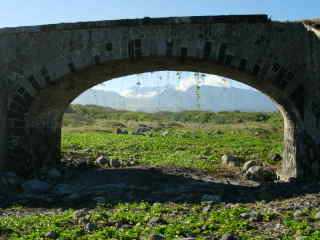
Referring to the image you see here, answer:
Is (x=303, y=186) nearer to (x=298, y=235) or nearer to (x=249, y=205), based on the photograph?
(x=249, y=205)

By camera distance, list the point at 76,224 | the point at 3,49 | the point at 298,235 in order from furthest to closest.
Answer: the point at 3,49
the point at 76,224
the point at 298,235

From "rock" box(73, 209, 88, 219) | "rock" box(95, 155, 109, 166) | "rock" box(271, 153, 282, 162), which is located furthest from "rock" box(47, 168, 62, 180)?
"rock" box(271, 153, 282, 162)

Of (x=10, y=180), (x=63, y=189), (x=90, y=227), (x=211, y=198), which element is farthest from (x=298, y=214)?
(x=10, y=180)

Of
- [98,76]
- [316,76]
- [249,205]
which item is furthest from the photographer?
[98,76]

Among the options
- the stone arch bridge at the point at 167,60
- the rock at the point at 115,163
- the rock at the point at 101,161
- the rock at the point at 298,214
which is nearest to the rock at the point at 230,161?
the stone arch bridge at the point at 167,60

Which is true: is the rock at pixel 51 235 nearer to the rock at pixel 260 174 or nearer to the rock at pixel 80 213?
the rock at pixel 80 213

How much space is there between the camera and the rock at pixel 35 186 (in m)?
9.78

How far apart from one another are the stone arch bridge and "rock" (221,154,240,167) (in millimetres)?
1834

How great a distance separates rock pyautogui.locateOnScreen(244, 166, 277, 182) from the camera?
11203 mm

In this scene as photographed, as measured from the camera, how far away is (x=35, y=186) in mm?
9906

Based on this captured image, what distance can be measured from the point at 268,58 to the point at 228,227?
4.73 metres

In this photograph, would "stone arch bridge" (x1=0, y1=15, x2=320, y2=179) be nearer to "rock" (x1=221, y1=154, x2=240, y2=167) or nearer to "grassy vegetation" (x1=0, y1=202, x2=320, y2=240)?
"rock" (x1=221, y1=154, x2=240, y2=167)

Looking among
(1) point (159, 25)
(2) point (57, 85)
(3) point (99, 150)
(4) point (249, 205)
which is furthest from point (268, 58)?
(3) point (99, 150)

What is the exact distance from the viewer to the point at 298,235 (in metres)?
5.74
